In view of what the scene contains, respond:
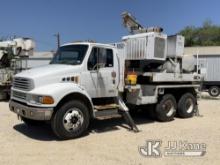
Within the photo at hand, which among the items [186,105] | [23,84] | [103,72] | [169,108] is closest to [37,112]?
[23,84]

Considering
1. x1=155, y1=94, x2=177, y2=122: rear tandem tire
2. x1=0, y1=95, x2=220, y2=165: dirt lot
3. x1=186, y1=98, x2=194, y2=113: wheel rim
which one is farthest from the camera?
x1=186, y1=98, x2=194, y2=113: wheel rim

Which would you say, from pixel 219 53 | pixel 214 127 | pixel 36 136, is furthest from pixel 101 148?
pixel 219 53

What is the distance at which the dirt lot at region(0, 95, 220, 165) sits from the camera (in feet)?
19.7

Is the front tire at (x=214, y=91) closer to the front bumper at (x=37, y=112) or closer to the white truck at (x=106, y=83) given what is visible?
the white truck at (x=106, y=83)

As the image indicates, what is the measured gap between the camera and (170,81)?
1011 cm

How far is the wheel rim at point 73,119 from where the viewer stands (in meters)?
7.30

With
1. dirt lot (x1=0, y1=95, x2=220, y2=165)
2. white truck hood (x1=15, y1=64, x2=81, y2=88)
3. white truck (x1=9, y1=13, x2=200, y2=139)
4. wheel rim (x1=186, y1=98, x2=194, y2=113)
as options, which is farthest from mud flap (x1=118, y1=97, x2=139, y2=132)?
wheel rim (x1=186, y1=98, x2=194, y2=113)

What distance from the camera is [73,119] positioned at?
7.42 metres

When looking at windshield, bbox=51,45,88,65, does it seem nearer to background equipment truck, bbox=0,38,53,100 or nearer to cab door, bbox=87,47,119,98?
cab door, bbox=87,47,119,98

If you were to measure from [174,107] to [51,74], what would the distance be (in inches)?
192

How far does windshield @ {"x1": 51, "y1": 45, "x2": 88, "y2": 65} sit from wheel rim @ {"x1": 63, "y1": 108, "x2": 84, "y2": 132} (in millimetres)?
1316

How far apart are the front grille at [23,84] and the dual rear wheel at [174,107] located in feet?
14.7

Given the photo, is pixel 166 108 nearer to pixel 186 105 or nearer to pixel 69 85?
pixel 186 105

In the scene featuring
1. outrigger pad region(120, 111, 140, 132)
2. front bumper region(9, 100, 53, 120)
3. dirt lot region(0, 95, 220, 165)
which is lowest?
dirt lot region(0, 95, 220, 165)
